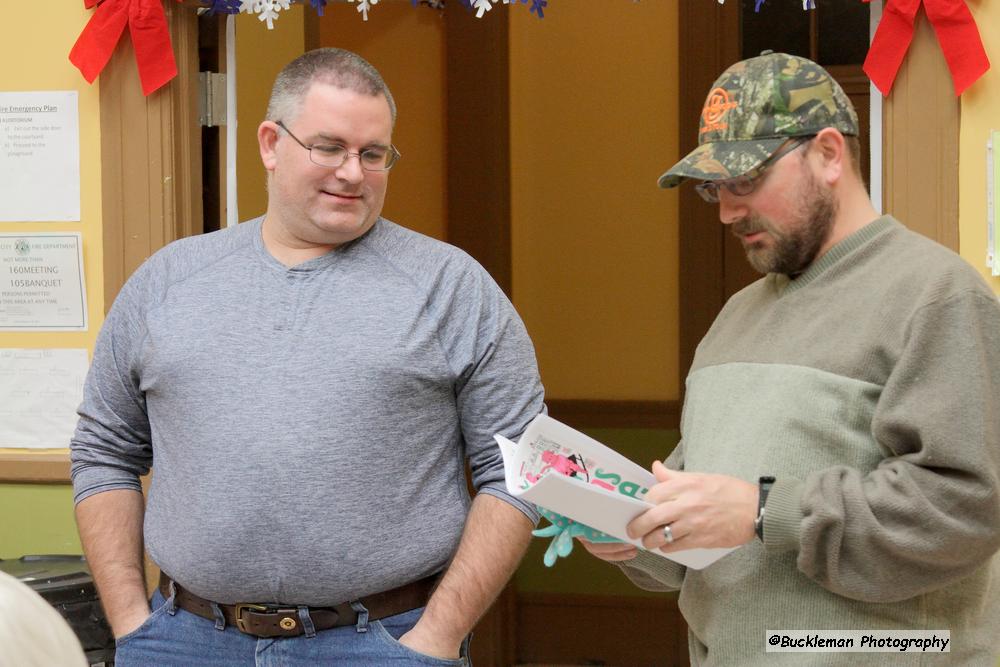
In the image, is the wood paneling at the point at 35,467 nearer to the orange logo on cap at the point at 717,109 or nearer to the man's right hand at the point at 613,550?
the man's right hand at the point at 613,550

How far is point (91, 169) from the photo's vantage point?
9.30ft

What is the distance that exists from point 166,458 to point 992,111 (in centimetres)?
174

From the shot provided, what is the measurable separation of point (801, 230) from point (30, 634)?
3.77ft

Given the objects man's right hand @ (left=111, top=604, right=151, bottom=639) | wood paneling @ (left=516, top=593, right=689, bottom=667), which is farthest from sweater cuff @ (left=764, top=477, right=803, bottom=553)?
wood paneling @ (left=516, top=593, right=689, bottom=667)

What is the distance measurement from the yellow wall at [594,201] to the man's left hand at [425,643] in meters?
2.89

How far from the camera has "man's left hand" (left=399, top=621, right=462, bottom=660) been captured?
1.99 meters

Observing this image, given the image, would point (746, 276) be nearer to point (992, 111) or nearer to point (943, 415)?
point (992, 111)

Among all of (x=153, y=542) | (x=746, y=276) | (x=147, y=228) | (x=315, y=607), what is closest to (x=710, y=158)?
(x=315, y=607)

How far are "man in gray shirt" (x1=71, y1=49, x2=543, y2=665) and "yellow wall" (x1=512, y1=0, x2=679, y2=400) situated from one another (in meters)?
2.68

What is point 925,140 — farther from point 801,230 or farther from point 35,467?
point 35,467

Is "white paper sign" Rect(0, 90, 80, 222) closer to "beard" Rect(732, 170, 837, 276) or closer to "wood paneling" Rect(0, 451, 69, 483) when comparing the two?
"wood paneling" Rect(0, 451, 69, 483)

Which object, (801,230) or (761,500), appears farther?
(801,230)

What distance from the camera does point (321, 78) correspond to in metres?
2.11

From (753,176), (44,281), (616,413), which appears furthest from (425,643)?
(616,413)
